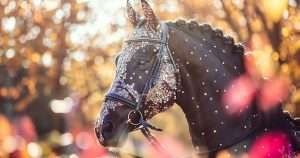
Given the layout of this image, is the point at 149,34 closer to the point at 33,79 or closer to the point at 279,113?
the point at 279,113

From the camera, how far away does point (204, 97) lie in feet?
14.9

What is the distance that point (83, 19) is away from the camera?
54.2 feet

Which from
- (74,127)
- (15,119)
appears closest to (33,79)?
(74,127)

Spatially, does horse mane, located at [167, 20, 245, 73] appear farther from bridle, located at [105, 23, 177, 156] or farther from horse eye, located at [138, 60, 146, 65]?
horse eye, located at [138, 60, 146, 65]

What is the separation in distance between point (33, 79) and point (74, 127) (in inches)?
300

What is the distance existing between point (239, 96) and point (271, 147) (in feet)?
1.29

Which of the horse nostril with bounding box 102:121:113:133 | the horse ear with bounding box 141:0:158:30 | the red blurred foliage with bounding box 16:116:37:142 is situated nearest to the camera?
the horse nostril with bounding box 102:121:113:133

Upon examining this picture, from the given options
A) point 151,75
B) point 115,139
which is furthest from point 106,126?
point 151,75

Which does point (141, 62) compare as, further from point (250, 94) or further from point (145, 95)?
point (250, 94)

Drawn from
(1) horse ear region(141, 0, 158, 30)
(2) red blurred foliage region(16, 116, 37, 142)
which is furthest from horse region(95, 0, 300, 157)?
(2) red blurred foliage region(16, 116, 37, 142)

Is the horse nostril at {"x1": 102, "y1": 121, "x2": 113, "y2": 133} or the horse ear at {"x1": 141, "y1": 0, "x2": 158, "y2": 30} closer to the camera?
the horse nostril at {"x1": 102, "y1": 121, "x2": 113, "y2": 133}

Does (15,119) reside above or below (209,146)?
below

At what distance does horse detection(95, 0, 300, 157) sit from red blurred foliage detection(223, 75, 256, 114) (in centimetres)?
3

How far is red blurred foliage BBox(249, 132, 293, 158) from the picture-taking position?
175 inches
